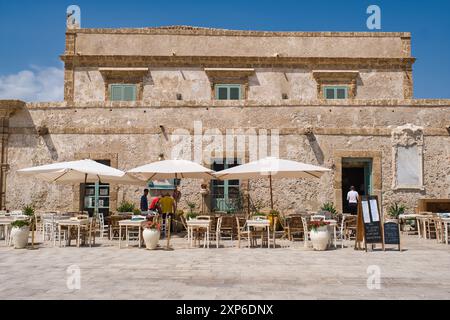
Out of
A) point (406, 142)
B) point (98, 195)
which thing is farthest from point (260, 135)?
point (98, 195)

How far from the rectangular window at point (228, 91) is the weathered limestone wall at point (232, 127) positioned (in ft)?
16.9

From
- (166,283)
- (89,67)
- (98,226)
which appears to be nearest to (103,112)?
(98,226)

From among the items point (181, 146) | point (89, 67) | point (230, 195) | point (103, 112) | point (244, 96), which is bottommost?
point (230, 195)

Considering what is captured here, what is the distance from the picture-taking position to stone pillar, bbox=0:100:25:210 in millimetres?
15539

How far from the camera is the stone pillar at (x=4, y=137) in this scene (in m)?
15.5

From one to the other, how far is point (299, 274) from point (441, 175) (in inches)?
389

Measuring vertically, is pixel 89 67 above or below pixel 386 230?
above

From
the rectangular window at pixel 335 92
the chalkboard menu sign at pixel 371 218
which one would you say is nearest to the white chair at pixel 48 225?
the chalkboard menu sign at pixel 371 218

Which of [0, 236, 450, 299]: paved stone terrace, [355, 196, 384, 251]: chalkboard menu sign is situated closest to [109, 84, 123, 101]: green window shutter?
[0, 236, 450, 299]: paved stone terrace

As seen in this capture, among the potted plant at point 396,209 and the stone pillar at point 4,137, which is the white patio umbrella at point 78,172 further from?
the potted plant at point 396,209

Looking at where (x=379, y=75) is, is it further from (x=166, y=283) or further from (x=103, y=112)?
(x=166, y=283)

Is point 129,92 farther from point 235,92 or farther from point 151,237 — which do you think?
point 151,237

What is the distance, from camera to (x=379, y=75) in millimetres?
21031

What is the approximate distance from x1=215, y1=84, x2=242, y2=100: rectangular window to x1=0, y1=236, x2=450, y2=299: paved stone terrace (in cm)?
1098
